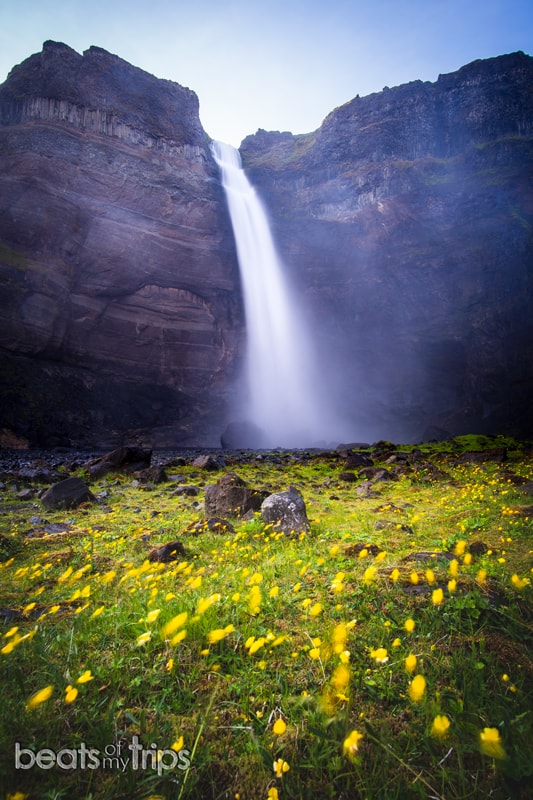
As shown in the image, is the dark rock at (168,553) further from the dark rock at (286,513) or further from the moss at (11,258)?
the moss at (11,258)

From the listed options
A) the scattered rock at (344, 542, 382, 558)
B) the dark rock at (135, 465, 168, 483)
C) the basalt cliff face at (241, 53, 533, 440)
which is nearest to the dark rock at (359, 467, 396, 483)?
the dark rock at (135, 465, 168, 483)

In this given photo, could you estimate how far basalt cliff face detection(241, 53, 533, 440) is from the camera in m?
43.1

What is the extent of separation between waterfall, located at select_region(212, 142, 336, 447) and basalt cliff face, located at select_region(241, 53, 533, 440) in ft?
8.89

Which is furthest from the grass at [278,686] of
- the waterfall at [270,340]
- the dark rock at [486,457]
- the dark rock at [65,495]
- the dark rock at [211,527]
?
the waterfall at [270,340]

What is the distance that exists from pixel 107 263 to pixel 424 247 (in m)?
38.5

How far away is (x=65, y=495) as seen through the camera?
8000mm

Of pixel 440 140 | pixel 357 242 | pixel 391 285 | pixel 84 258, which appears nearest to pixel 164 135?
pixel 84 258

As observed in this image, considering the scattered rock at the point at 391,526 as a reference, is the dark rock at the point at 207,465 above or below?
below

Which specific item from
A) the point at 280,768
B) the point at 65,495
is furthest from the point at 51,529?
the point at 280,768

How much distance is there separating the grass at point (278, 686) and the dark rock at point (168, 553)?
1.79ft

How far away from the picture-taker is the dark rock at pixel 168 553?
3850 mm

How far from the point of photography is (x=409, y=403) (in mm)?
48906

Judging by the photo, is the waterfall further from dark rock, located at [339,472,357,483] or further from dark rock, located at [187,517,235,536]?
dark rock, located at [187,517,235,536]

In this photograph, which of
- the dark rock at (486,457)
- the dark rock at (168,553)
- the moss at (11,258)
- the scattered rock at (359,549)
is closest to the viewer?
the scattered rock at (359,549)
